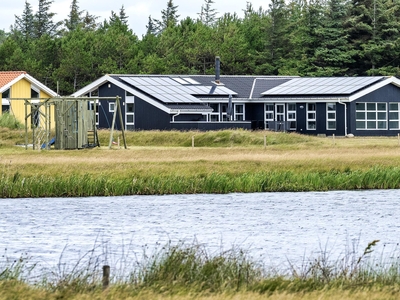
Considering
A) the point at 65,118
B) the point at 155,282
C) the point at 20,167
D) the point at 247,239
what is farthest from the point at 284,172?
the point at 155,282

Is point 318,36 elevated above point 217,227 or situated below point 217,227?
above

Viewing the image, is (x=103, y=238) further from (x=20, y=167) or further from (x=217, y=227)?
(x=20, y=167)

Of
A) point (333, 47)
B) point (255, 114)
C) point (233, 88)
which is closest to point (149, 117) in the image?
point (233, 88)

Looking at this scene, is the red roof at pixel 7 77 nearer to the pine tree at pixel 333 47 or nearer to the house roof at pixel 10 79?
the house roof at pixel 10 79

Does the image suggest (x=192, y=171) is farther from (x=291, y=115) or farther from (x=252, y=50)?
(x=252, y=50)

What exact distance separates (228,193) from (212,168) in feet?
7.40

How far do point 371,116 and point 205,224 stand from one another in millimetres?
36571

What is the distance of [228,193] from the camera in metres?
33.0

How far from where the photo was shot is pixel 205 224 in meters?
25.9

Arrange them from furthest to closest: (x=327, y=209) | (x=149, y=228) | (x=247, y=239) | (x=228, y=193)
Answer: (x=228, y=193) → (x=327, y=209) → (x=149, y=228) → (x=247, y=239)

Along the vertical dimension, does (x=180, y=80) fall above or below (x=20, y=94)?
above

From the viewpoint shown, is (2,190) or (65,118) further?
(65,118)

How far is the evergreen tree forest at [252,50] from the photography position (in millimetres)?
85438

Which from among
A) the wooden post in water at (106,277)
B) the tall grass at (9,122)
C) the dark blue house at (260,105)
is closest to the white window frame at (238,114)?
the dark blue house at (260,105)
